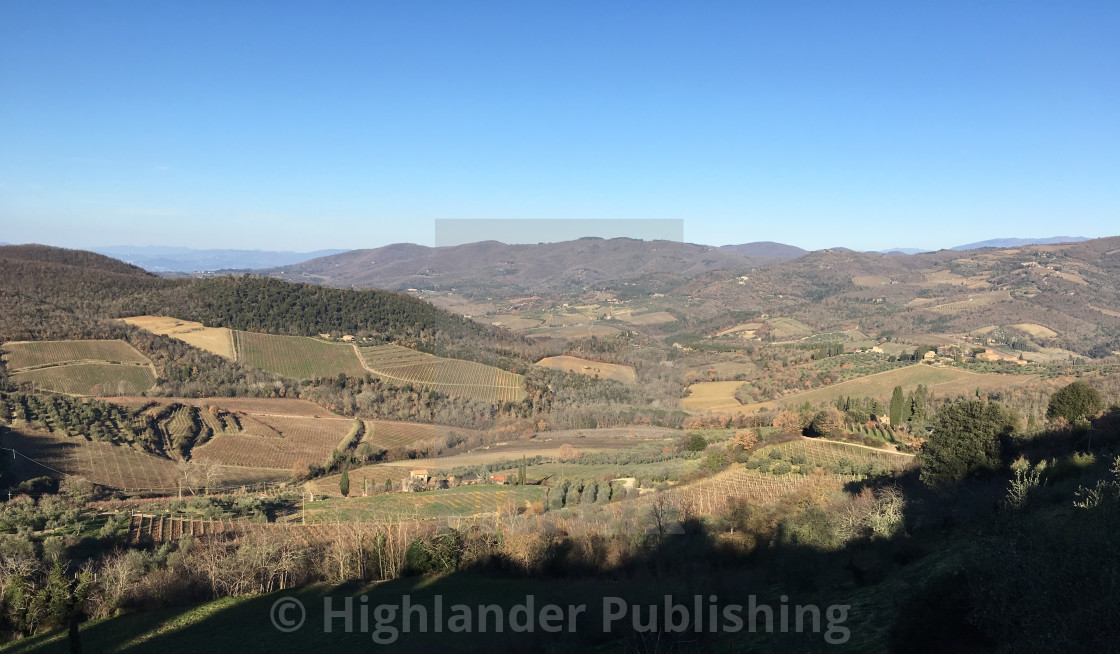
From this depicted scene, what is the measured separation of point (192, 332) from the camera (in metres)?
45.2

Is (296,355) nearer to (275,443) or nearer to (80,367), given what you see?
(80,367)

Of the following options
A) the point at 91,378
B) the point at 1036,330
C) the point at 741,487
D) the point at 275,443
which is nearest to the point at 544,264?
the point at 741,487

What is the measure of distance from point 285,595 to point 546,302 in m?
12.3

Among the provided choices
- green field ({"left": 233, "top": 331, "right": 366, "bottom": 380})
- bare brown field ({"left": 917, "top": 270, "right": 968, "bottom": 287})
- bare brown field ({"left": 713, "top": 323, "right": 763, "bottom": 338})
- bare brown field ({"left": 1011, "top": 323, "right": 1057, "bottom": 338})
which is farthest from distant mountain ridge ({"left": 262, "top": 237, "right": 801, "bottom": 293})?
bare brown field ({"left": 917, "top": 270, "right": 968, "bottom": 287})

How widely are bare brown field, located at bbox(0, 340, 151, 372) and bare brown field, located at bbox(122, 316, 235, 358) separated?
134 inches

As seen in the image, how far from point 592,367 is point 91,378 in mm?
35335

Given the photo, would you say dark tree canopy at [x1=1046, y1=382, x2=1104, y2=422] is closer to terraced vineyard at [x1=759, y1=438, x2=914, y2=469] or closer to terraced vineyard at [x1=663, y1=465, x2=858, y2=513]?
terraced vineyard at [x1=759, y1=438, x2=914, y2=469]

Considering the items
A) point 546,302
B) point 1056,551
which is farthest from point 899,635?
point 546,302

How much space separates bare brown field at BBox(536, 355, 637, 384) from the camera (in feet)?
51.8

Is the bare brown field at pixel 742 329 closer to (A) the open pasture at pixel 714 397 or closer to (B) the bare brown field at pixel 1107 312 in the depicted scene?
(A) the open pasture at pixel 714 397

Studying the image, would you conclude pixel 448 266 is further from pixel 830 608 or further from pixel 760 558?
pixel 830 608

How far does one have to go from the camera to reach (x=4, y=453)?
82.8 feet

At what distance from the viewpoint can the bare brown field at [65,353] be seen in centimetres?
3572

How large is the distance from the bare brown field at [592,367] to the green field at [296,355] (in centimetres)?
2772
